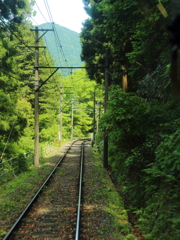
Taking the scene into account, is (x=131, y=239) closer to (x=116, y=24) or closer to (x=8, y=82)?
(x=116, y=24)

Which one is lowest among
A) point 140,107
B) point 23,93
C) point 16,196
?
point 16,196

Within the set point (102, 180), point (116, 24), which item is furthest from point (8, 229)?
point (116, 24)

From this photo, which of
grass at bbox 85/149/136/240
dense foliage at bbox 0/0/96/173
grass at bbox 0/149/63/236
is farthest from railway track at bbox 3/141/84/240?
dense foliage at bbox 0/0/96/173

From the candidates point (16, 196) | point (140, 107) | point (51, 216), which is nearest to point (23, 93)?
point (16, 196)

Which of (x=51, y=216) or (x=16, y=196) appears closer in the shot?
(x=51, y=216)

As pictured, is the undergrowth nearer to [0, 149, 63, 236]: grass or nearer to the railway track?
the railway track

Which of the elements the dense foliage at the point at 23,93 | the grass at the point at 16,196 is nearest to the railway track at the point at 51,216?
the grass at the point at 16,196

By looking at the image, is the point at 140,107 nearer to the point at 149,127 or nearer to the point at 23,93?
the point at 149,127

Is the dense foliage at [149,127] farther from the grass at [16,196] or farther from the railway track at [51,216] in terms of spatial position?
the grass at [16,196]

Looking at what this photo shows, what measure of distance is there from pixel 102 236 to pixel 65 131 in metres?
50.7

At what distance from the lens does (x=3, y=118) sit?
17.0 metres

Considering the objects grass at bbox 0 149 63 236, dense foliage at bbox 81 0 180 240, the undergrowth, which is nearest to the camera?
the undergrowth

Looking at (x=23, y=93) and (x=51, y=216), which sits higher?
(x=23, y=93)

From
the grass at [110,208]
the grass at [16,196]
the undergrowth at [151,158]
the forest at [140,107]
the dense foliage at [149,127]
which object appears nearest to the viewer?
the undergrowth at [151,158]
